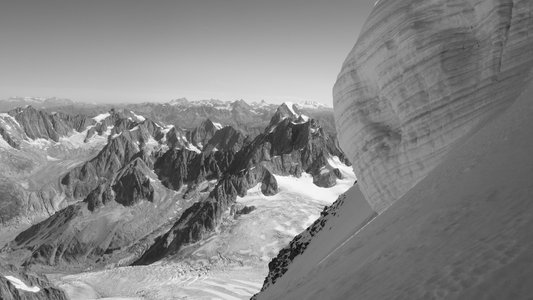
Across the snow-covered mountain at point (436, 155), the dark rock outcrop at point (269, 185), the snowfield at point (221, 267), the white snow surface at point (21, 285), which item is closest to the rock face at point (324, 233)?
the snow-covered mountain at point (436, 155)

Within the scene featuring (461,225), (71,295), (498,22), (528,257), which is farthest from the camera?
(71,295)

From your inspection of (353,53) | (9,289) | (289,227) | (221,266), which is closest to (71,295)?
(221,266)

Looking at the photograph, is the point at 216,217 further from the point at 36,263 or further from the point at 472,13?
the point at 472,13

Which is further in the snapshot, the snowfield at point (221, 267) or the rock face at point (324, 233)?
the snowfield at point (221, 267)

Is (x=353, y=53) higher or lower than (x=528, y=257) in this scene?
higher

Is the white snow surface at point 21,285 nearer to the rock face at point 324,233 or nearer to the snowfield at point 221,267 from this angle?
the snowfield at point 221,267
